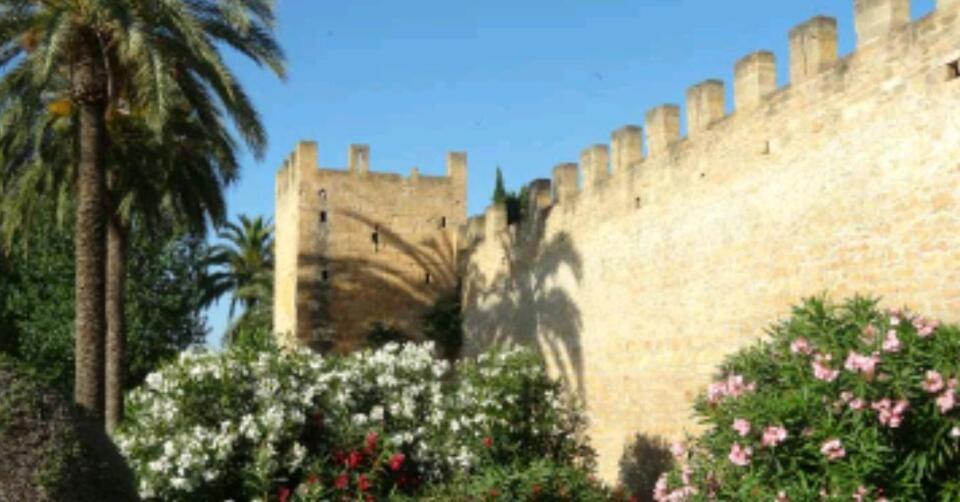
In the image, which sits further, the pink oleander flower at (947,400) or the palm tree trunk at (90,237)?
the palm tree trunk at (90,237)

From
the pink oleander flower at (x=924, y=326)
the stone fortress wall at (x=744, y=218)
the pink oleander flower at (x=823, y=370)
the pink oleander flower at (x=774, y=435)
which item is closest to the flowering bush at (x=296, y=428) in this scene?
the stone fortress wall at (x=744, y=218)

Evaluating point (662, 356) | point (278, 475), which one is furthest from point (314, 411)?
point (662, 356)

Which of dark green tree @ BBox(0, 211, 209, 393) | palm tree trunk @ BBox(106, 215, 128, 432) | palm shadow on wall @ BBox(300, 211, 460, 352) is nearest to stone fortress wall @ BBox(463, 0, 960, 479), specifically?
palm shadow on wall @ BBox(300, 211, 460, 352)

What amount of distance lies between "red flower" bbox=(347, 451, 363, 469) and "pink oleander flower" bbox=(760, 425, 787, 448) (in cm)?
377

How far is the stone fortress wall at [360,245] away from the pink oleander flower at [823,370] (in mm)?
12835

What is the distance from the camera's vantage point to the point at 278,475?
9.25 metres

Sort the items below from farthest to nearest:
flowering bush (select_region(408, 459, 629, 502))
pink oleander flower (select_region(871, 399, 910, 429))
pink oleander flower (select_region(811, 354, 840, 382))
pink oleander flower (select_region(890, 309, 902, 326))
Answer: flowering bush (select_region(408, 459, 629, 502)) → pink oleander flower (select_region(890, 309, 902, 326)) → pink oleander flower (select_region(811, 354, 840, 382)) → pink oleander flower (select_region(871, 399, 910, 429))

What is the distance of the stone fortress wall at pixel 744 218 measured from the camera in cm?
850

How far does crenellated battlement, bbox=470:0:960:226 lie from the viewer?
28.7 ft

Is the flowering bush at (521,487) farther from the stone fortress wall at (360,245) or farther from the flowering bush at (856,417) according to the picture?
the stone fortress wall at (360,245)

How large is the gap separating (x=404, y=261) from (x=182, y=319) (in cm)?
742

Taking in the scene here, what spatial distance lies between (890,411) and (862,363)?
0.32 metres

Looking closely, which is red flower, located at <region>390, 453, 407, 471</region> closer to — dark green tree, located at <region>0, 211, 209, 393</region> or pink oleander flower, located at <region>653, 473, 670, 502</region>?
pink oleander flower, located at <region>653, 473, 670, 502</region>

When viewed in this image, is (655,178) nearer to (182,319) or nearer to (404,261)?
(404,261)
